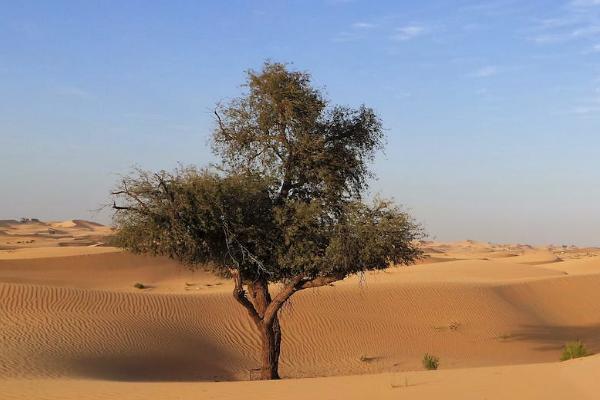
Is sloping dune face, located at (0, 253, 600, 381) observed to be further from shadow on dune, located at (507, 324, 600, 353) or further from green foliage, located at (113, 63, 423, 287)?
green foliage, located at (113, 63, 423, 287)

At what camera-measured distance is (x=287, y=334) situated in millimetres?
27328

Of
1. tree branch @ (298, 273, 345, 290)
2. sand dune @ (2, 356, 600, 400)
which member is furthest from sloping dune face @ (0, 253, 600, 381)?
tree branch @ (298, 273, 345, 290)

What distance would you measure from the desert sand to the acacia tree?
2.70 meters

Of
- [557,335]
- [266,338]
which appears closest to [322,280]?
[266,338]

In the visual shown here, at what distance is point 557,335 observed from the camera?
30531 mm

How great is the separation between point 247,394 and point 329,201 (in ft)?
18.9

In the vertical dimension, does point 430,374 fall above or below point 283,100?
below

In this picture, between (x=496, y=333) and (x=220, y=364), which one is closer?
(x=220, y=364)

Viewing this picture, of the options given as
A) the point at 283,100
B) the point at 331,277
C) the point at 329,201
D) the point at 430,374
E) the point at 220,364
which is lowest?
the point at 220,364

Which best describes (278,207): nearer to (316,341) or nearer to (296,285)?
(296,285)

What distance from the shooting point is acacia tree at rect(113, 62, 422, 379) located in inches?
598

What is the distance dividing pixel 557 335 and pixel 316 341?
447 inches

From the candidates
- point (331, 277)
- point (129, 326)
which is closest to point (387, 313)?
point (129, 326)

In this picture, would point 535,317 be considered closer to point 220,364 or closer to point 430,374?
point 220,364
